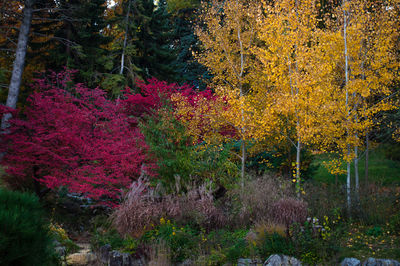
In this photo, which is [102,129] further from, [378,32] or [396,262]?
[378,32]

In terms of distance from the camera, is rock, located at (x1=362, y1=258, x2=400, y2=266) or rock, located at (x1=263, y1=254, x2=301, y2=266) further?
rock, located at (x1=263, y1=254, x2=301, y2=266)

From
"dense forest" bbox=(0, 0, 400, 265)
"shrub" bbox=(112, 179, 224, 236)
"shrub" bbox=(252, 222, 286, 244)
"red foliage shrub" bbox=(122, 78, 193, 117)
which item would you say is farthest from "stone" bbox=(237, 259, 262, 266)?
"red foliage shrub" bbox=(122, 78, 193, 117)

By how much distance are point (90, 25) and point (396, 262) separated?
17020 millimetres

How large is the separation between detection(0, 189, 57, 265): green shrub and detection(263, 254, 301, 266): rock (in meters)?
3.76

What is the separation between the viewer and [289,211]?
6473 millimetres

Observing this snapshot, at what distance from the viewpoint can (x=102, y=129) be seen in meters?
8.32

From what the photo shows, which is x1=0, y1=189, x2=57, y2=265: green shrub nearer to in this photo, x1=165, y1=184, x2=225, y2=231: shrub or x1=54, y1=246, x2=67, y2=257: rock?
x1=54, y1=246, x2=67, y2=257: rock

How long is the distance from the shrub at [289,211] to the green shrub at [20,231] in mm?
4692

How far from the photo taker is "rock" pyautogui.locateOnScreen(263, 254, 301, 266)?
17.6ft

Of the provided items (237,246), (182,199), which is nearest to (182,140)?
(182,199)

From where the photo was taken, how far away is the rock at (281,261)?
211 inches

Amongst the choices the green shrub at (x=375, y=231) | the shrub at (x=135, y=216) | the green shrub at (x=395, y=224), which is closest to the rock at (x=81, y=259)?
the shrub at (x=135, y=216)

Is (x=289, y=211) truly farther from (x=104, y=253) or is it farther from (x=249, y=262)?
(x=104, y=253)

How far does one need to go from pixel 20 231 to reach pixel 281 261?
14.2 ft
